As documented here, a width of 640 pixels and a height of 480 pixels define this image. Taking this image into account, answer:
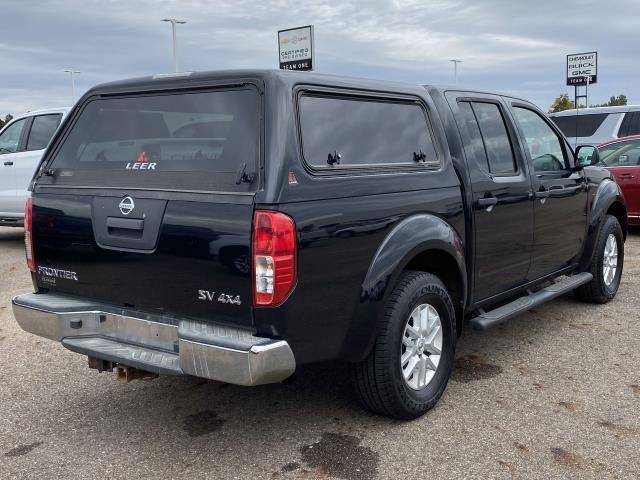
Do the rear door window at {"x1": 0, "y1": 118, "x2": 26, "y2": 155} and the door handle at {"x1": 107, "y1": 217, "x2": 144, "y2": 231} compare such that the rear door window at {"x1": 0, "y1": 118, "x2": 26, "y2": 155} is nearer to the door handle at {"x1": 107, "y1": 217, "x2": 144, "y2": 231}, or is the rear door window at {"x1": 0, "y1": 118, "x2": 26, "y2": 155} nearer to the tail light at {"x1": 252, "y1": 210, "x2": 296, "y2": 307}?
the door handle at {"x1": 107, "y1": 217, "x2": 144, "y2": 231}

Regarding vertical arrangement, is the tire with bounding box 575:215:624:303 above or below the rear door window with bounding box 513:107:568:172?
below

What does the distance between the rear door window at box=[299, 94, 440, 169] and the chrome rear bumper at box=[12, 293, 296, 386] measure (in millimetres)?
898

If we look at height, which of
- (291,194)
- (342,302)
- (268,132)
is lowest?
(342,302)

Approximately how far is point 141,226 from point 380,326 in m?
1.28

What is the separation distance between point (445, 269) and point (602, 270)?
249 cm

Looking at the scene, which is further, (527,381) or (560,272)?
(560,272)

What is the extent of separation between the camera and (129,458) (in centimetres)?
333

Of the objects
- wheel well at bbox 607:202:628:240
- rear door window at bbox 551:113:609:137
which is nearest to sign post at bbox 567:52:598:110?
rear door window at bbox 551:113:609:137

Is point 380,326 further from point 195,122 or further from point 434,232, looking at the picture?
point 195,122

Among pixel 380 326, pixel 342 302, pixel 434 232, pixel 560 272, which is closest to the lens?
pixel 342 302

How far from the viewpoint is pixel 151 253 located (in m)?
3.17

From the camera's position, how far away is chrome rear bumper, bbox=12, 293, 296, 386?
2.87 metres

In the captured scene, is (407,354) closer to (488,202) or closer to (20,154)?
(488,202)

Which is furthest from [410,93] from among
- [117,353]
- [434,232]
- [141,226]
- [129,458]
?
[129,458]
